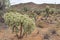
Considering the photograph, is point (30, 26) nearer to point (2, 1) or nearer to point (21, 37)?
point (21, 37)

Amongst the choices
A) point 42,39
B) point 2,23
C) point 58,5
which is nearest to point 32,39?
point 42,39

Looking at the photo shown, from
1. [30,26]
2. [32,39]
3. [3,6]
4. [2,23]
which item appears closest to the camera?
[30,26]

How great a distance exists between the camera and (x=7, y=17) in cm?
2742

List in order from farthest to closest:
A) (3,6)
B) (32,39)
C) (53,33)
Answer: (3,6) < (53,33) < (32,39)

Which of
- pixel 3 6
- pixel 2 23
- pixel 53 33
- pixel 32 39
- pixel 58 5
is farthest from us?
pixel 58 5

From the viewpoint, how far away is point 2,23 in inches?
1768

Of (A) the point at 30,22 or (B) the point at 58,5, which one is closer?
(A) the point at 30,22

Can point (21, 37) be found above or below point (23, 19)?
below

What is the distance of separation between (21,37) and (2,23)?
16.5 metres

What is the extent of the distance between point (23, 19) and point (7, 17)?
2198 millimetres

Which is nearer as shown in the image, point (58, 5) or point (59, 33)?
point (59, 33)

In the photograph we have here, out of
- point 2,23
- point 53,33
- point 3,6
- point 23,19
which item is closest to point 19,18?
point 23,19

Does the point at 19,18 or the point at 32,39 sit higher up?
the point at 19,18

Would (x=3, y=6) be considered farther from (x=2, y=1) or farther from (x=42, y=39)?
(x=42, y=39)
